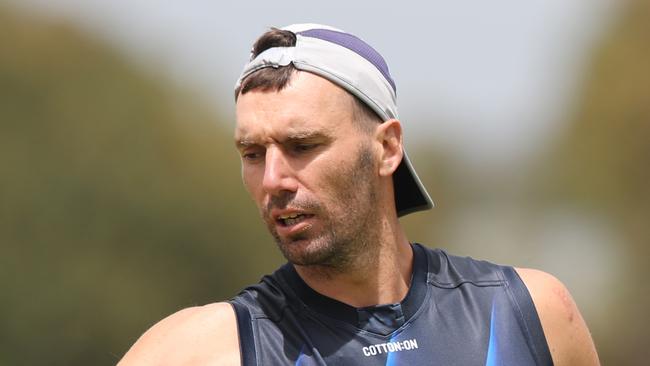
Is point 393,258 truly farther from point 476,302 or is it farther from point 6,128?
point 6,128

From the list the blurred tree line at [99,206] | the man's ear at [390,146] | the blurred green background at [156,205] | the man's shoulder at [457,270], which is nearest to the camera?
the man's ear at [390,146]

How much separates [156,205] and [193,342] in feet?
100

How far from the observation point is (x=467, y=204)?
48469 mm

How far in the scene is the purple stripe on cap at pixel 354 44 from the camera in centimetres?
582

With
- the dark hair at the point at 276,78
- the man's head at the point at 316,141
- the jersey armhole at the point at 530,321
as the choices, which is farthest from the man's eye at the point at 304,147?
the jersey armhole at the point at 530,321

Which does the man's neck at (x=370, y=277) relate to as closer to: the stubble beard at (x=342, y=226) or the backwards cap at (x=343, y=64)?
the stubble beard at (x=342, y=226)

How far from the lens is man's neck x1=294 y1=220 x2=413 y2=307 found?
5680mm

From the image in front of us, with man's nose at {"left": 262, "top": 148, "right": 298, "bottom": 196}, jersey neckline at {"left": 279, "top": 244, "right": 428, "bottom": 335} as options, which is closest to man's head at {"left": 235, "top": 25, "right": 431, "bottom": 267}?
man's nose at {"left": 262, "top": 148, "right": 298, "bottom": 196}

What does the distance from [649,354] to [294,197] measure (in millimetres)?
33197

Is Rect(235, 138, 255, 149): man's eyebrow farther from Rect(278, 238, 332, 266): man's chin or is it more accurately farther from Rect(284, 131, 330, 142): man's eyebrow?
Rect(278, 238, 332, 266): man's chin

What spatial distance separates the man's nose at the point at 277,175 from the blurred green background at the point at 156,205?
85.4ft

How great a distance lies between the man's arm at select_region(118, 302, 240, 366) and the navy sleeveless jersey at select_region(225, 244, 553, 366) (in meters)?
0.06

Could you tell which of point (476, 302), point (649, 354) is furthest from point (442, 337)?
point (649, 354)

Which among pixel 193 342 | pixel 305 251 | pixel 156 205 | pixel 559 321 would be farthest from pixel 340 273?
pixel 156 205
